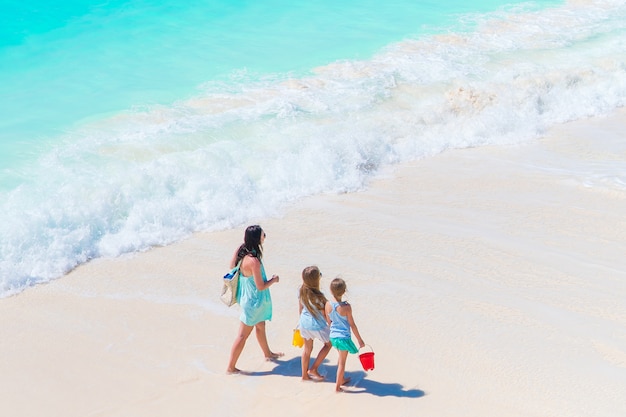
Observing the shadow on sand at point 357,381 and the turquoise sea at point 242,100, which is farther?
the turquoise sea at point 242,100

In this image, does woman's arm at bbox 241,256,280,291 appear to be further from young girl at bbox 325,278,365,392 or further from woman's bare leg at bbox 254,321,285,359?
young girl at bbox 325,278,365,392

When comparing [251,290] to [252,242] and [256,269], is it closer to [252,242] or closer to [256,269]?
[256,269]

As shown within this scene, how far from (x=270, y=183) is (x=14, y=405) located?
14.6ft

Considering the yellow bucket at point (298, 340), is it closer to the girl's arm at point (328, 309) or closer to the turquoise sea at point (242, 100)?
the girl's arm at point (328, 309)

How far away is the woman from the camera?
5.47 metres

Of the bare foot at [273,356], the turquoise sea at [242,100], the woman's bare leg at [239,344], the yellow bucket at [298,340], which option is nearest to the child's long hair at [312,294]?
the yellow bucket at [298,340]

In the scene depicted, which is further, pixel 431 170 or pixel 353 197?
pixel 431 170

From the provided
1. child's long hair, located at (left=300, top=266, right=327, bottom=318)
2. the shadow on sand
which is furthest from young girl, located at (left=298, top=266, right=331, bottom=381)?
the shadow on sand

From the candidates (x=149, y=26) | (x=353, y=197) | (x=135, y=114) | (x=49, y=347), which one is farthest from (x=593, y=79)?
(x=49, y=347)

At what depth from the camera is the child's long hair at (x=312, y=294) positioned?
524 centimetres

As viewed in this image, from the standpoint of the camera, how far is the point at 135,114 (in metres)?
11.6

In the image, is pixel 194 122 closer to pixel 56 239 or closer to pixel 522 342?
pixel 56 239

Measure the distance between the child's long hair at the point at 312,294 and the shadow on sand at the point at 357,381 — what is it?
2.06ft

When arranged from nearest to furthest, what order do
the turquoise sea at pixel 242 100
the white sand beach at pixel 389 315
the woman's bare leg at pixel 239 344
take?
the white sand beach at pixel 389 315
the woman's bare leg at pixel 239 344
the turquoise sea at pixel 242 100
